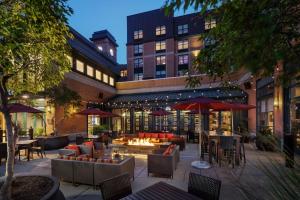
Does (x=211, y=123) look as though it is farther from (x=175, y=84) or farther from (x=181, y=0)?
→ (x=181, y=0)

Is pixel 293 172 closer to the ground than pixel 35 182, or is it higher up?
higher up

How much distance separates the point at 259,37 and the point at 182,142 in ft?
33.6

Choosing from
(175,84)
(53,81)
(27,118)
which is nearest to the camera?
(53,81)

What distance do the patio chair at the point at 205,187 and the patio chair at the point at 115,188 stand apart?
1122mm

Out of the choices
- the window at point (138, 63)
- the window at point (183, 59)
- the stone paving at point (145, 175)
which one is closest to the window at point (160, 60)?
the window at point (183, 59)

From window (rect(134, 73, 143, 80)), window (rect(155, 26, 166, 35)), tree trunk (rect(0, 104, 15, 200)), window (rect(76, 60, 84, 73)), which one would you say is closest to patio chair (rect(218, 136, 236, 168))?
tree trunk (rect(0, 104, 15, 200))

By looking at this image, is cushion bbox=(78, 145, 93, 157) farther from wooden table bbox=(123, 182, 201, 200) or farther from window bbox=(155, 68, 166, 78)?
window bbox=(155, 68, 166, 78)

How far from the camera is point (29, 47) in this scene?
366 cm

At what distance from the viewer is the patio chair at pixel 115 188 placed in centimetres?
304

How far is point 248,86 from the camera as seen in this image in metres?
14.9

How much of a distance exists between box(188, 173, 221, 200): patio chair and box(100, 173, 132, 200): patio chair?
112cm

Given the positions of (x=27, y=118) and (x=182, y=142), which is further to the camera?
(x=27, y=118)

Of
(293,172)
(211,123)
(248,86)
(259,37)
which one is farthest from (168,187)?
(211,123)

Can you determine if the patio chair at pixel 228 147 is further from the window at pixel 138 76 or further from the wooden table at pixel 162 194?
the window at pixel 138 76
